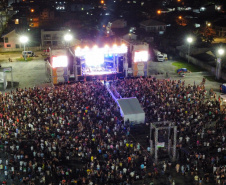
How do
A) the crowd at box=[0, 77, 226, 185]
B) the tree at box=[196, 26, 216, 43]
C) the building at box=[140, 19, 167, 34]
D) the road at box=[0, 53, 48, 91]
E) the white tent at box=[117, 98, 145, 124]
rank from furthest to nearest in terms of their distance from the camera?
the building at box=[140, 19, 167, 34] → the tree at box=[196, 26, 216, 43] → the road at box=[0, 53, 48, 91] → the white tent at box=[117, 98, 145, 124] → the crowd at box=[0, 77, 226, 185]

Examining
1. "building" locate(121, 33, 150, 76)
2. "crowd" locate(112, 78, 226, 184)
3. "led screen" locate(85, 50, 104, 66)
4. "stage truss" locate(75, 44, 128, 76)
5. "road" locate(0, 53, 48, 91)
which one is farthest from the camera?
"building" locate(121, 33, 150, 76)

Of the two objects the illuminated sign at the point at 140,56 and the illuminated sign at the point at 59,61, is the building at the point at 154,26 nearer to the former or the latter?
the illuminated sign at the point at 140,56

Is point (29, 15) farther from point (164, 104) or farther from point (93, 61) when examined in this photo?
point (164, 104)

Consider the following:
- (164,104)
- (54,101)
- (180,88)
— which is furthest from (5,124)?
(180,88)

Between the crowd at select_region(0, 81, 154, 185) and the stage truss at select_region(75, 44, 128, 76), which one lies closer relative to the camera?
the crowd at select_region(0, 81, 154, 185)

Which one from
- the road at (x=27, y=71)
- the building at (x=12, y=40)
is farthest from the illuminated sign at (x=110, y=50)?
the building at (x=12, y=40)

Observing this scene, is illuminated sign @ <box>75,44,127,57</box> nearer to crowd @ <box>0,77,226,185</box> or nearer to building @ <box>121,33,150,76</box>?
building @ <box>121,33,150,76</box>

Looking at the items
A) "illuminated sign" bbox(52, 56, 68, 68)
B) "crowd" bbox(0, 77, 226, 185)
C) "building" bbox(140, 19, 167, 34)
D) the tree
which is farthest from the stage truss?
"building" bbox(140, 19, 167, 34)
